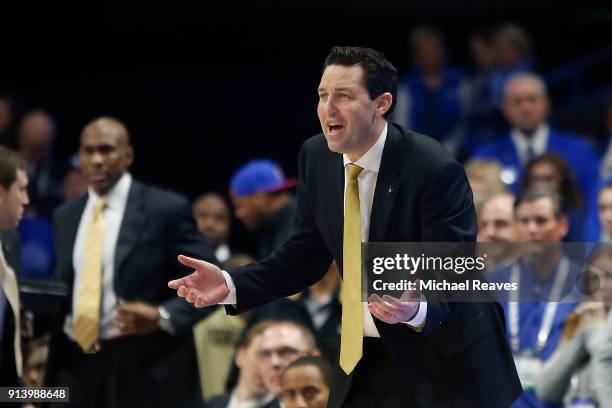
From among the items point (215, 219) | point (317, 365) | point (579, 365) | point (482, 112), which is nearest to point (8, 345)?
point (317, 365)

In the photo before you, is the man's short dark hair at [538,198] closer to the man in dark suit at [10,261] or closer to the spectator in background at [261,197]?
the spectator in background at [261,197]

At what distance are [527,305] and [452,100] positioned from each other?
10.9 ft

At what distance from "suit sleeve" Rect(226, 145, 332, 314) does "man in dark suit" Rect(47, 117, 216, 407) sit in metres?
1.25

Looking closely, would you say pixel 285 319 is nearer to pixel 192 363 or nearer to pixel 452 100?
pixel 192 363

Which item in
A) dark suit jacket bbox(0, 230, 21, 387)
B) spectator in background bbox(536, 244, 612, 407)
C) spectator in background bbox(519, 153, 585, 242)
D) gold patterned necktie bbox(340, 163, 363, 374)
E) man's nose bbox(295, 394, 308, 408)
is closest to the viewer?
gold patterned necktie bbox(340, 163, 363, 374)

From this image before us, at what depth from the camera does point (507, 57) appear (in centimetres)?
852

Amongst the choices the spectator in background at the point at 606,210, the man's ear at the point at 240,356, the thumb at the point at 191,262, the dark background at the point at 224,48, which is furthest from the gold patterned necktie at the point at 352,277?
the dark background at the point at 224,48

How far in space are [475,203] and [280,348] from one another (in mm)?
1535

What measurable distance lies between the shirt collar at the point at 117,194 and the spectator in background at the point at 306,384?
105cm

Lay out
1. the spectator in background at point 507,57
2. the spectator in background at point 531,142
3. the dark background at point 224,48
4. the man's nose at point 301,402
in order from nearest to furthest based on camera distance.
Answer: the man's nose at point 301,402, the spectator in background at point 531,142, the spectator in background at point 507,57, the dark background at point 224,48

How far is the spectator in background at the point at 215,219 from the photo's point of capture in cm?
770

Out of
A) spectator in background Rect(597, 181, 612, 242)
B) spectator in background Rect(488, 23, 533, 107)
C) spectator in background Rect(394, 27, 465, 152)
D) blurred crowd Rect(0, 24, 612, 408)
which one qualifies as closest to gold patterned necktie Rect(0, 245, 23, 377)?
blurred crowd Rect(0, 24, 612, 408)

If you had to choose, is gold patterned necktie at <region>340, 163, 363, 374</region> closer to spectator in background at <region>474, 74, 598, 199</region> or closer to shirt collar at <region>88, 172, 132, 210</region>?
shirt collar at <region>88, 172, 132, 210</region>

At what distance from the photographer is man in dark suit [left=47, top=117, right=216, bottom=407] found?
5.44 metres
